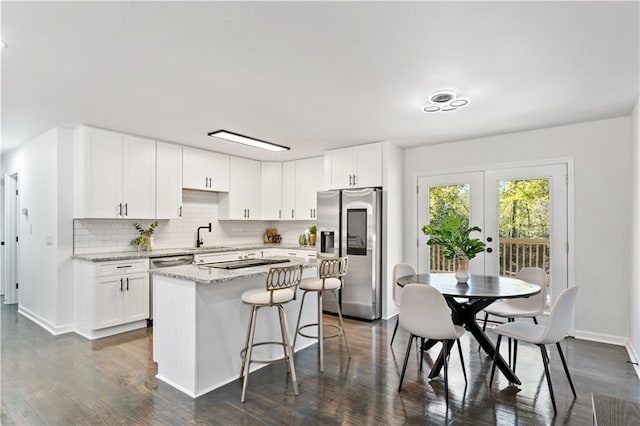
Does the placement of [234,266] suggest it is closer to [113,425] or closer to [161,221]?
[113,425]

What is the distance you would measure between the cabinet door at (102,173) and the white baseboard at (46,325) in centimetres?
135

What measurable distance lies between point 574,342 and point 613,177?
1.85 metres

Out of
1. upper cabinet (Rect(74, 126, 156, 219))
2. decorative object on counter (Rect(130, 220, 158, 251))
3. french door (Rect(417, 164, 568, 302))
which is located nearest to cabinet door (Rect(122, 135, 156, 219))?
upper cabinet (Rect(74, 126, 156, 219))

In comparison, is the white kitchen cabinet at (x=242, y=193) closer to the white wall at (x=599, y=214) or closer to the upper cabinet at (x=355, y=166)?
the upper cabinet at (x=355, y=166)

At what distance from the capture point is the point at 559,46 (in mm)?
2234

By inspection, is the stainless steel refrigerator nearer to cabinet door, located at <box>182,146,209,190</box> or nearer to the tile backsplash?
the tile backsplash

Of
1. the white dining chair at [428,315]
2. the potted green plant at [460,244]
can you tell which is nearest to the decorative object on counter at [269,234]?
the potted green plant at [460,244]

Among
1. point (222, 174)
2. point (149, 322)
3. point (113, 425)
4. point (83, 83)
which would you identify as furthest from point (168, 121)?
point (113, 425)

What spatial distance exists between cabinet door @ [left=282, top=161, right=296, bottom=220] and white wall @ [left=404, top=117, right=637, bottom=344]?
3.57 metres

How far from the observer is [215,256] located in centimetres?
505

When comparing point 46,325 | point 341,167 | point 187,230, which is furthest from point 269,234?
point 46,325

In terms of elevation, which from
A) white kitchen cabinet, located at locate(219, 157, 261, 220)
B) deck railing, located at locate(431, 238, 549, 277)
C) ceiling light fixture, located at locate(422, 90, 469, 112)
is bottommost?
deck railing, located at locate(431, 238, 549, 277)

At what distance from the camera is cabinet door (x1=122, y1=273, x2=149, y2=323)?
13.6ft

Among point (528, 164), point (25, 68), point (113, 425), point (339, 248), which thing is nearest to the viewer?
point (113, 425)
